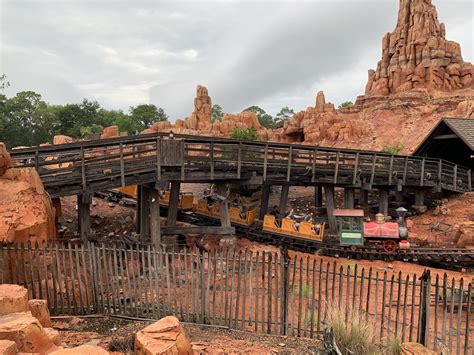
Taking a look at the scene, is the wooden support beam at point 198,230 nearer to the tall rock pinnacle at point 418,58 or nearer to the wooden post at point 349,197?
the wooden post at point 349,197

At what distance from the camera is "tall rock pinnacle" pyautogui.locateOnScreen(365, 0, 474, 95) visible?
4534 cm

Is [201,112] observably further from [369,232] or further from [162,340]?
[162,340]

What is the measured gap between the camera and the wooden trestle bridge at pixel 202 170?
10539mm

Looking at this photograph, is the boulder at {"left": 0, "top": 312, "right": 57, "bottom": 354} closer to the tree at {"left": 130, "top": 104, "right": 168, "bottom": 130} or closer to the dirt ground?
the dirt ground

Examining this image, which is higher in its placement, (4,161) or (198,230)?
(4,161)

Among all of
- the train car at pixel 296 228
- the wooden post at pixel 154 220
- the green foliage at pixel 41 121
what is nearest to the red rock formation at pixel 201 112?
the green foliage at pixel 41 121

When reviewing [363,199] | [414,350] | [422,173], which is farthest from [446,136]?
[414,350]

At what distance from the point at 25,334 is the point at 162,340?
185cm

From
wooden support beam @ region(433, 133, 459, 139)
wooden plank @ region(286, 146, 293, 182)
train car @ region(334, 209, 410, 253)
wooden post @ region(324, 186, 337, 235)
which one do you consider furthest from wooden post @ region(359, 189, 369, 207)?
wooden plank @ region(286, 146, 293, 182)

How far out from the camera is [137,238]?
45.4ft

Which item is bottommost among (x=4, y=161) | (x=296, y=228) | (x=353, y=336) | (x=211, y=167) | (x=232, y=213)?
(x=296, y=228)

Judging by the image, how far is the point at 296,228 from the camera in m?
15.0

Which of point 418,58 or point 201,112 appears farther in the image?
point 201,112

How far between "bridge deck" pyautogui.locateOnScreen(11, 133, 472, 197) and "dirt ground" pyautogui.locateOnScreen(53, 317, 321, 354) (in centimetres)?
450
